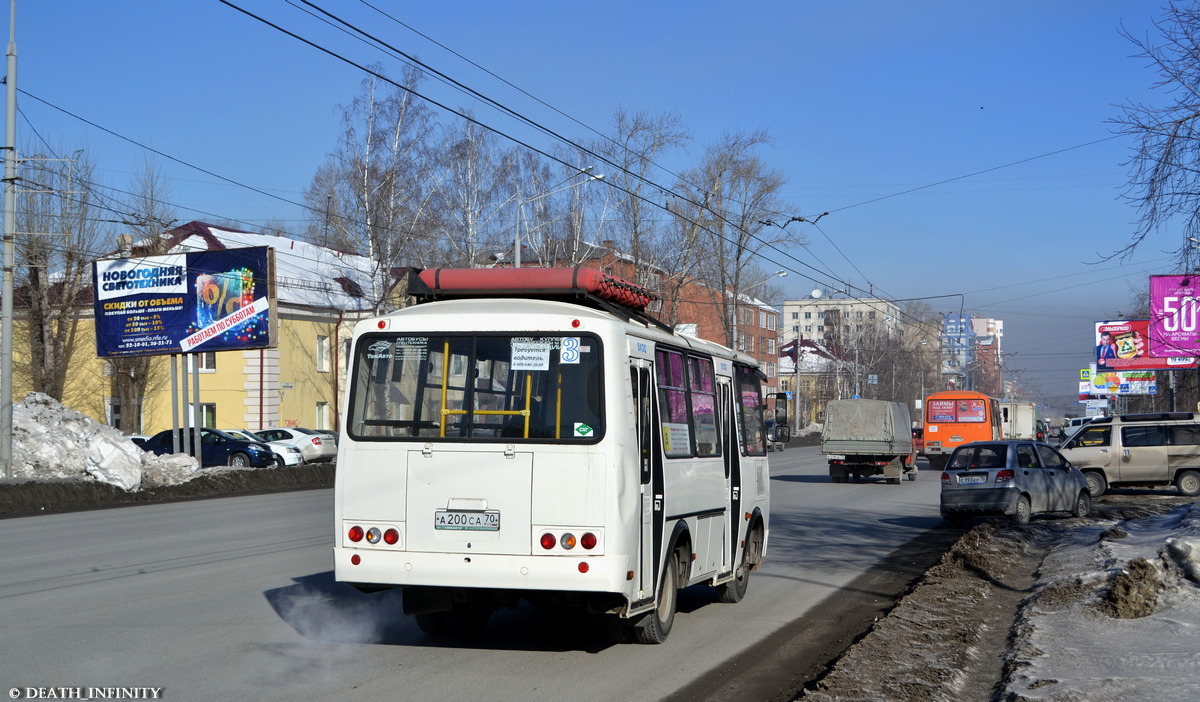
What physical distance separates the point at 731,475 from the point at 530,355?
3569 millimetres

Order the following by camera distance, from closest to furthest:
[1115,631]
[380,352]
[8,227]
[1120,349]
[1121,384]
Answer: [380,352] → [1115,631] → [8,227] → [1120,349] → [1121,384]

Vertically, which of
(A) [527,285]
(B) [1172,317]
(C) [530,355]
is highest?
(B) [1172,317]

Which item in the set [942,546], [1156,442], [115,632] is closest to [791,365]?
[1156,442]

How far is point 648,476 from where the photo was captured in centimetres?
860

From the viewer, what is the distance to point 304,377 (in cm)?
5375

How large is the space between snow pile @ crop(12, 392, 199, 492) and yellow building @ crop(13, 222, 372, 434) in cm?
1845

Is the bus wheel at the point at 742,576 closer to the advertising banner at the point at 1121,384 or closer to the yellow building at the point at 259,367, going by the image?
the yellow building at the point at 259,367

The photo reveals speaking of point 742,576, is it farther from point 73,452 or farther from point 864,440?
point 864,440

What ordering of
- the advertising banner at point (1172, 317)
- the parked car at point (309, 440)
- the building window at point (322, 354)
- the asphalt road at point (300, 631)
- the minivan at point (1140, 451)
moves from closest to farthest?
the asphalt road at point (300, 631)
the minivan at point (1140, 451)
the advertising banner at point (1172, 317)
the parked car at point (309, 440)
the building window at point (322, 354)

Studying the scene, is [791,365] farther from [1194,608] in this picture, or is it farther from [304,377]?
[1194,608]

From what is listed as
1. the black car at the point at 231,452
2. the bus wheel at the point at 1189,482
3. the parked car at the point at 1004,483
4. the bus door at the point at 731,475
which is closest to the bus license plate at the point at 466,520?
the bus door at the point at 731,475

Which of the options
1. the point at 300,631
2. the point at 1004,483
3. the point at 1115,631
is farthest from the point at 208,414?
the point at 1115,631

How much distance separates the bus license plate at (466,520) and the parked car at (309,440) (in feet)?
110

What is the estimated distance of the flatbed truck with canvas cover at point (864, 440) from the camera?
35.2 metres
